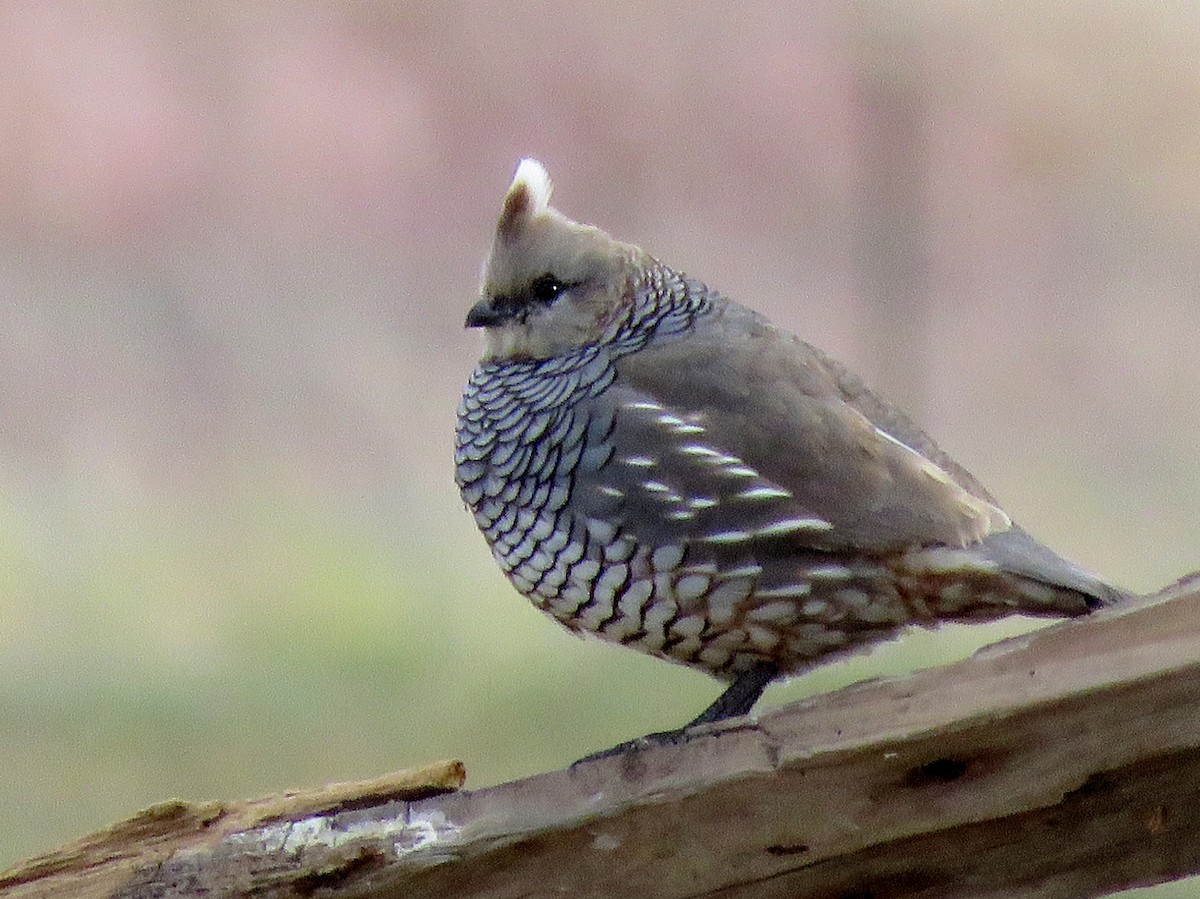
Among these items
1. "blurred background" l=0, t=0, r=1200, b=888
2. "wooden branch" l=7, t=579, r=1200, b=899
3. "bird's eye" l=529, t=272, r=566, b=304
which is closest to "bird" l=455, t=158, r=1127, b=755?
"bird's eye" l=529, t=272, r=566, b=304

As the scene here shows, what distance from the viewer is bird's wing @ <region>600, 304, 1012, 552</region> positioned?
1974 mm

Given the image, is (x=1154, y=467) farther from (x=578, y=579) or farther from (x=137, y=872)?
(x=137, y=872)

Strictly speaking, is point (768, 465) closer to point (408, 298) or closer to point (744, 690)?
point (744, 690)

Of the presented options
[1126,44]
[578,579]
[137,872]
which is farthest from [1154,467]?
[137,872]

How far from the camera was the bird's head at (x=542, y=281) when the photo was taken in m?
2.21

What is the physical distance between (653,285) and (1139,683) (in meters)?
0.96

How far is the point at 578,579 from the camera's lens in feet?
6.60

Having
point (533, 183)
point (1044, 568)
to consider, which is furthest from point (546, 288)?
point (1044, 568)

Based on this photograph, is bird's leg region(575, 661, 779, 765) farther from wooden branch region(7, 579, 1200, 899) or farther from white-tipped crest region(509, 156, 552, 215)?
white-tipped crest region(509, 156, 552, 215)

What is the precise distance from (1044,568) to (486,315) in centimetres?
85

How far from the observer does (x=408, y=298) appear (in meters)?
3.14

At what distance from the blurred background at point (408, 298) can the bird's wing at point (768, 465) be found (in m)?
1.11

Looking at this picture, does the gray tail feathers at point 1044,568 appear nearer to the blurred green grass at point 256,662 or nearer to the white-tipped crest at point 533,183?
the white-tipped crest at point 533,183

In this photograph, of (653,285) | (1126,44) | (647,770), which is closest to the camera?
(647,770)
